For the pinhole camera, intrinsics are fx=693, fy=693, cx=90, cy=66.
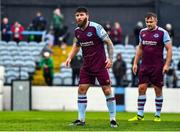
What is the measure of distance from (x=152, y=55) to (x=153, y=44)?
0.80 feet

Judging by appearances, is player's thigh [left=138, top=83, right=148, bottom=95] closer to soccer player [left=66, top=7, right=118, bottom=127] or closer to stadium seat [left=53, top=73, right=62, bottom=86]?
soccer player [left=66, top=7, right=118, bottom=127]

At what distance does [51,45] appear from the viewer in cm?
3200

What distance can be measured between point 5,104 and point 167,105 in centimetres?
573

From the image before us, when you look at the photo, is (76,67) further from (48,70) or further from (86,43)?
(86,43)

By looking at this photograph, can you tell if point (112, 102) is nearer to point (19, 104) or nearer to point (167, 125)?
point (167, 125)

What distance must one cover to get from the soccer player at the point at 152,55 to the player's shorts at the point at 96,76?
5.54 feet

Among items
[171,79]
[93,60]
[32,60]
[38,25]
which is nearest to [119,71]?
[171,79]

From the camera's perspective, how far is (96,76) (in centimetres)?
1332

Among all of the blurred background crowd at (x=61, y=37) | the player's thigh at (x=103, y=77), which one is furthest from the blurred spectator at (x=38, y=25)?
the player's thigh at (x=103, y=77)

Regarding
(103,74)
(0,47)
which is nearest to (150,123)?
(103,74)

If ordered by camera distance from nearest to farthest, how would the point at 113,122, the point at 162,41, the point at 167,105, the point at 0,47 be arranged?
the point at 113,122 → the point at 162,41 → the point at 167,105 → the point at 0,47

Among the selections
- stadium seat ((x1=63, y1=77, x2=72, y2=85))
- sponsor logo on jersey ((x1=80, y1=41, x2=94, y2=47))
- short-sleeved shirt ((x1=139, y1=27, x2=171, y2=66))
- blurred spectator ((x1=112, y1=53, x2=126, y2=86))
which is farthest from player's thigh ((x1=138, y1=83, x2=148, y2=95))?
stadium seat ((x1=63, y1=77, x2=72, y2=85))

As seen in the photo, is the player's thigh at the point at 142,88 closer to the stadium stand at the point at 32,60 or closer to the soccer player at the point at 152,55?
the soccer player at the point at 152,55

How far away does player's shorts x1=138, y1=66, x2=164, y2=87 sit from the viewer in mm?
14844
